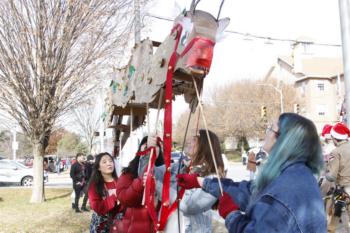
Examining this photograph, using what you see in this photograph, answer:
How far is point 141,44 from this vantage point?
14.4 feet

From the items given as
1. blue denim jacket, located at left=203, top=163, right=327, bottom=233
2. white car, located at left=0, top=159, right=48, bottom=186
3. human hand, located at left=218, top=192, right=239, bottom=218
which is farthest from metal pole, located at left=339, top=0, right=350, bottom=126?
white car, located at left=0, top=159, right=48, bottom=186

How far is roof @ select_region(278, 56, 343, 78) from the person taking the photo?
2107 inches

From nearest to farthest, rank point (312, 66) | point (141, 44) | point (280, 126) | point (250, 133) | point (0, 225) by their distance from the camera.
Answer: point (280, 126)
point (141, 44)
point (0, 225)
point (250, 133)
point (312, 66)

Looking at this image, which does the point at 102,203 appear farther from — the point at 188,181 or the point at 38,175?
the point at 38,175

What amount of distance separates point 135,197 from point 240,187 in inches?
49.6

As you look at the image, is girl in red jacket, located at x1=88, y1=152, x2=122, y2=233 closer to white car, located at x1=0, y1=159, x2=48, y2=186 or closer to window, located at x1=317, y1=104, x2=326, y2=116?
white car, located at x1=0, y1=159, x2=48, y2=186

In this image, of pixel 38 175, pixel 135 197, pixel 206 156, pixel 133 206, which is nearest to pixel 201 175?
pixel 206 156

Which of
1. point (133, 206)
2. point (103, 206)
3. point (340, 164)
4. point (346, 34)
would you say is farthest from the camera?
point (346, 34)

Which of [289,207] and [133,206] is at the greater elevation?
[289,207]

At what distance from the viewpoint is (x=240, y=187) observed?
2844 mm

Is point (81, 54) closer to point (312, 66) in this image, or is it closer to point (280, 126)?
point (280, 126)

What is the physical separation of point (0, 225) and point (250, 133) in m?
43.2

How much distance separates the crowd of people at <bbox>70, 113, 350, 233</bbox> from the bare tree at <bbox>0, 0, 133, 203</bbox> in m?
7.57

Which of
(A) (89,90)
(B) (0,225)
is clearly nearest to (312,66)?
(A) (89,90)
